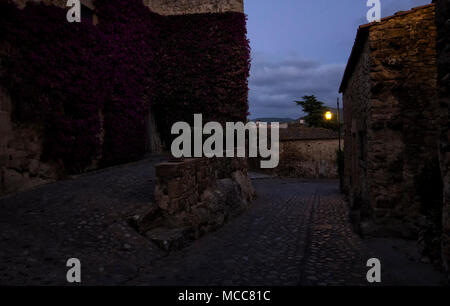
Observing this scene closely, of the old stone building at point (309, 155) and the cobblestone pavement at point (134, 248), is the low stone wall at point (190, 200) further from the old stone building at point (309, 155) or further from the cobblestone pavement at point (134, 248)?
the old stone building at point (309, 155)

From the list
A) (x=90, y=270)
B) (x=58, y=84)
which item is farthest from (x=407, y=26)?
(x=58, y=84)

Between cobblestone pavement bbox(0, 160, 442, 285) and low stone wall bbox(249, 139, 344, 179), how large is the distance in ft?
53.5

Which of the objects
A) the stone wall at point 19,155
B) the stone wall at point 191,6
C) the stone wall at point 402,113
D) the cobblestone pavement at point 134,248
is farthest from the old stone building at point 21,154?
the stone wall at point 402,113

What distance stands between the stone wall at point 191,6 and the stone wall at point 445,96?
37.9ft

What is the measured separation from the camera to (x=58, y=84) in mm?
8273

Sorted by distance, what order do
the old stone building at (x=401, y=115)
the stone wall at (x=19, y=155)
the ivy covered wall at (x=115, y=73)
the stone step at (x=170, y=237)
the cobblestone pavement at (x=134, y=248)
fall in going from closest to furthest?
the cobblestone pavement at (x=134, y=248) → the stone step at (x=170, y=237) → the old stone building at (x=401, y=115) → the stone wall at (x=19, y=155) → the ivy covered wall at (x=115, y=73)

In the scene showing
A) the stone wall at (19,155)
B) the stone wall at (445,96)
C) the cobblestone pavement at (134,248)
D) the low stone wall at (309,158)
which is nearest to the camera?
the stone wall at (445,96)

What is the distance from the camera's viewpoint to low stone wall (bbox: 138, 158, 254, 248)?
227 inches

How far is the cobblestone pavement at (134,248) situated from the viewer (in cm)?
398

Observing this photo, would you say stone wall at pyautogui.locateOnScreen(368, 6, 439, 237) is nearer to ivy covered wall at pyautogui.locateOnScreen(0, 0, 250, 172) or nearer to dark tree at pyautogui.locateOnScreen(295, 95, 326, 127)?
ivy covered wall at pyautogui.locateOnScreen(0, 0, 250, 172)

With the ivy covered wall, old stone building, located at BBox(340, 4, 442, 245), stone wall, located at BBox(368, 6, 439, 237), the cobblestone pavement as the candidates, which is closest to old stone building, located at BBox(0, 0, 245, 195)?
the ivy covered wall

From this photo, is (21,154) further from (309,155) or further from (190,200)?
(309,155)

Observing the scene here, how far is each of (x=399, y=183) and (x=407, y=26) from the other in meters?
2.89

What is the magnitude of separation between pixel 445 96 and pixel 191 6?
1253 centimetres
